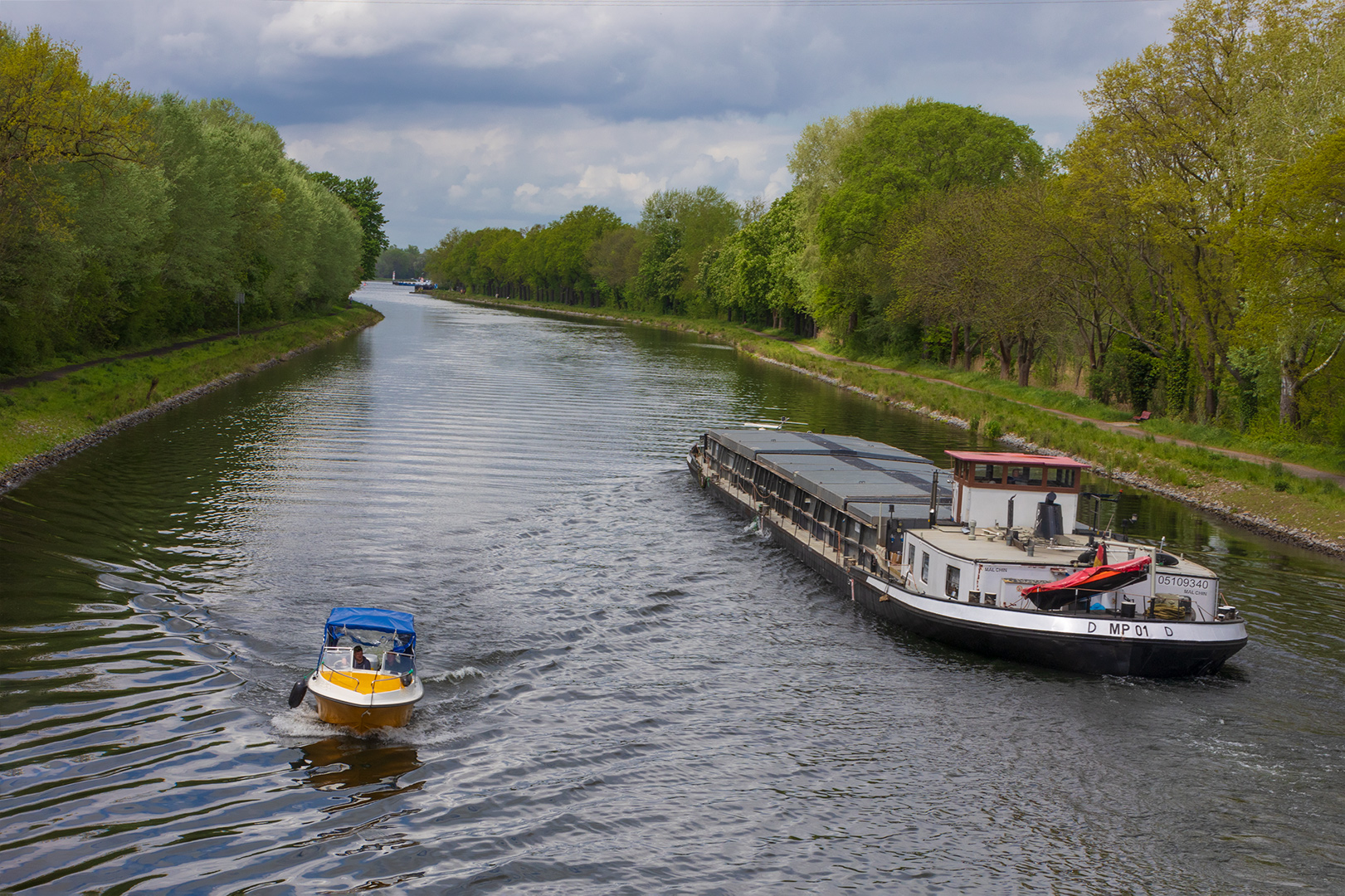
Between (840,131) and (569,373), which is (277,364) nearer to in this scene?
(569,373)

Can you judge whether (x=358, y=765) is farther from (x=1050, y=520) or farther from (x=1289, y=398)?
(x=1289, y=398)

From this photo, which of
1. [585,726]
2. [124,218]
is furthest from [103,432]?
[585,726]

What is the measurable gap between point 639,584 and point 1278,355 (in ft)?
123

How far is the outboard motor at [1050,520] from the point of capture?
29.1 metres

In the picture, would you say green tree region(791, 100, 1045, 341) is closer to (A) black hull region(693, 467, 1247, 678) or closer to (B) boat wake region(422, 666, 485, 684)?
(A) black hull region(693, 467, 1247, 678)

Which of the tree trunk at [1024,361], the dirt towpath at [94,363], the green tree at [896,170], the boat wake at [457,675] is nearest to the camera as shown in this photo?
the boat wake at [457,675]

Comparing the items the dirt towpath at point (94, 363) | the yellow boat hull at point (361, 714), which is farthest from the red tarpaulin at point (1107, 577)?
the dirt towpath at point (94, 363)

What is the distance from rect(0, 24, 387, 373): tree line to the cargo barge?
120ft

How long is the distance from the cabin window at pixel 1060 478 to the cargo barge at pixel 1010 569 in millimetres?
29

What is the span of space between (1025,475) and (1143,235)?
118 feet

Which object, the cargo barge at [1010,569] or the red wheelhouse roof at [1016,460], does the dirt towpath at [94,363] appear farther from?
the red wheelhouse roof at [1016,460]

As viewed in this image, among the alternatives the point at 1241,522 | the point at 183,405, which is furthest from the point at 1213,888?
the point at 183,405

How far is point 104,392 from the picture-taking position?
52938 mm

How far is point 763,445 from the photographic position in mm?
46438
